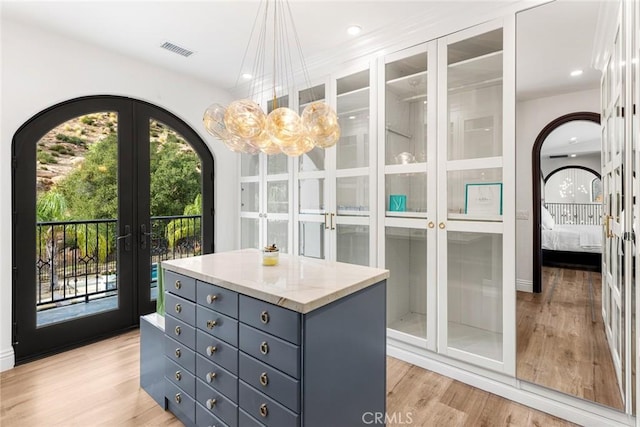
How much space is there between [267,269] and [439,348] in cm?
162

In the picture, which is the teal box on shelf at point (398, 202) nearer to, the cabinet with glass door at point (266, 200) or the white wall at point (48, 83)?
the cabinet with glass door at point (266, 200)

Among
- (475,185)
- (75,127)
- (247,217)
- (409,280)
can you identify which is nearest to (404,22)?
(475,185)

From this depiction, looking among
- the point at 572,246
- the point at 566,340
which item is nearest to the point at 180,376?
the point at 566,340

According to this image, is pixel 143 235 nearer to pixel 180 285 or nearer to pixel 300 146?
pixel 180 285

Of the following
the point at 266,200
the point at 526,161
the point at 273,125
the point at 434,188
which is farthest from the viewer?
the point at 266,200

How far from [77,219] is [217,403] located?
249 centimetres

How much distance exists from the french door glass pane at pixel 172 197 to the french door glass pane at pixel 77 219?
39 cm

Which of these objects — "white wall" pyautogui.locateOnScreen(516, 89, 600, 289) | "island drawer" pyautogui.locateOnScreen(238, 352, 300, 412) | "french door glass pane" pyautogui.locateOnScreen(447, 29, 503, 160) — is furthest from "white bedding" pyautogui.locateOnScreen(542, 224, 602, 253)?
"island drawer" pyautogui.locateOnScreen(238, 352, 300, 412)

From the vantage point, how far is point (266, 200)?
3.91m

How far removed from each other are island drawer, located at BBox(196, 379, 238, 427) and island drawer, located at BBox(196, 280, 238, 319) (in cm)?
45

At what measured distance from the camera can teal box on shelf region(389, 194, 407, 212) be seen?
2.78 metres

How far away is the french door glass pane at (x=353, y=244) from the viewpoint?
3053 millimetres

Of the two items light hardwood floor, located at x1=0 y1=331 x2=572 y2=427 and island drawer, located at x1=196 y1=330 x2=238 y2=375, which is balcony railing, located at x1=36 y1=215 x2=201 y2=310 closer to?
light hardwood floor, located at x1=0 y1=331 x2=572 y2=427

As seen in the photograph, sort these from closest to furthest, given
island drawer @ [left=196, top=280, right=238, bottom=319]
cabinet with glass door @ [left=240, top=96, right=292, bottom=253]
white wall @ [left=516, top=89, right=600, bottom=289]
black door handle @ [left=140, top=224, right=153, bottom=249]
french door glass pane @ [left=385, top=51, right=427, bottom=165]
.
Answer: island drawer @ [left=196, top=280, right=238, bottom=319]
white wall @ [left=516, top=89, right=600, bottom=289]
french door glass pane @ [left=385, top=51, right=427, bottom=165]
black door handle @ [left=140, top=224, right=153, bottom=249]
cabinet with glass door @ [left=240, top=96, right=292, bottom=253]
